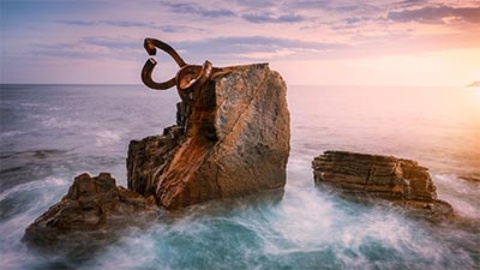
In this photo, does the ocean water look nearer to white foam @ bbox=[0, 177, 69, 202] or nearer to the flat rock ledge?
white foam @ bbox=[0, 177, 69, 202]

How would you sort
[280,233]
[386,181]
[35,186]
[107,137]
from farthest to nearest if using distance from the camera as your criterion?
1. [107,137]
2. [35,186]
3. [386,181]
4. [280,233]

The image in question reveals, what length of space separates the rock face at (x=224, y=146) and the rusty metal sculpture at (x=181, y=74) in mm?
199

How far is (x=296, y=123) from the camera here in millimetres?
29203

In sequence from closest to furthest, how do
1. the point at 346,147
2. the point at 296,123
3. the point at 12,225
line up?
1. the point at 12,225
2. the point at 346,147
3. the point at 296,123

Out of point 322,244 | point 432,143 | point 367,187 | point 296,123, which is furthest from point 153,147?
→ point 296,123

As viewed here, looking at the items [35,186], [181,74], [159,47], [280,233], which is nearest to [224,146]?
[181,74]

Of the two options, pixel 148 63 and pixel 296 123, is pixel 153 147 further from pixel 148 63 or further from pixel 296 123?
pixel 296 123

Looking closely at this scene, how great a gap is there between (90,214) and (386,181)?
617cm

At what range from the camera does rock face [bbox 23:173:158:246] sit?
6574 millimetres

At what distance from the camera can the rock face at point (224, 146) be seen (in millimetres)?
7805

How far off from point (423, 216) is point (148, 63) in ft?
20.7

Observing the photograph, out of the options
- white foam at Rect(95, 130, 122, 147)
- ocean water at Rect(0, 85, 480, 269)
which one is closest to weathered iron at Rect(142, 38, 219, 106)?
ocean water at Rect(0, 85, 480, 269)

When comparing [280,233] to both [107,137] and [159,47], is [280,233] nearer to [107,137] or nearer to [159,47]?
[159,47]

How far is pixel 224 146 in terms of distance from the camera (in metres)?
7.93
